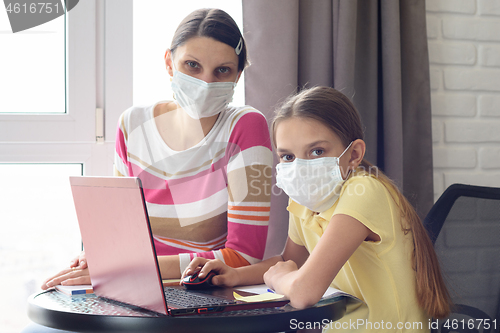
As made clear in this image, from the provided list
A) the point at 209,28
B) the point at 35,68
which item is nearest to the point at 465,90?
the point at 209,28

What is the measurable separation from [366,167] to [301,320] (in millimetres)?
554

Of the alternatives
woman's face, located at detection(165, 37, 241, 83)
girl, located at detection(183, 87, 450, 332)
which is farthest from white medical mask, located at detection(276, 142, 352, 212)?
woman's face, located at detection(165, 37, 241, 83)

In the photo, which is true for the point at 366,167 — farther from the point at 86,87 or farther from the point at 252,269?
the point at 86,87

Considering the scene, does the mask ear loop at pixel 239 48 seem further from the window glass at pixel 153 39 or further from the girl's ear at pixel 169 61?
the window glass at pixel 153 39

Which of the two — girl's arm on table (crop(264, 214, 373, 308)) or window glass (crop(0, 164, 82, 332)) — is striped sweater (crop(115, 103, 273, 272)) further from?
window glass (crop(0, 164, 82, 332))

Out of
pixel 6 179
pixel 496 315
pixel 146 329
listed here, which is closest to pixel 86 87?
pixel 6 179

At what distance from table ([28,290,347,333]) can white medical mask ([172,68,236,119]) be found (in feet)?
2.09

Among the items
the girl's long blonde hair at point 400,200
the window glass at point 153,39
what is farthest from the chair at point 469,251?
the window glass at point 153,39

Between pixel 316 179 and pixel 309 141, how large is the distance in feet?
0.30

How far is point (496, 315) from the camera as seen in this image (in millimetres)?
913

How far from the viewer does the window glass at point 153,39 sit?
5.32 feet

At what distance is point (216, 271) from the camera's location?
2.90ft

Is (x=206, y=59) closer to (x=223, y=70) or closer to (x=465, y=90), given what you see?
(x=223, y=70)

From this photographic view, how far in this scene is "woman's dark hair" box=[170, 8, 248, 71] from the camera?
45.8 inches
